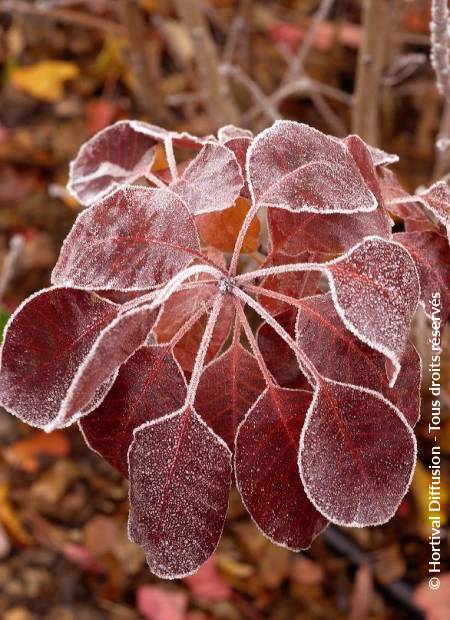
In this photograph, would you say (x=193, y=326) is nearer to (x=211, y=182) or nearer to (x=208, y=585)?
(x=211, y=182)

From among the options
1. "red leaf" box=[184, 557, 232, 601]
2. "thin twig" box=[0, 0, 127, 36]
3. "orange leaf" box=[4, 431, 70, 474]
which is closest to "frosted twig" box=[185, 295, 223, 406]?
"red leaf" box=[184, 557, 232, 601]

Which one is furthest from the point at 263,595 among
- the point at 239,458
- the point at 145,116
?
the point at 145,116

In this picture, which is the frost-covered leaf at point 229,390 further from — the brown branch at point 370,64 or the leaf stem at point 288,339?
the brown branch at point 370,64

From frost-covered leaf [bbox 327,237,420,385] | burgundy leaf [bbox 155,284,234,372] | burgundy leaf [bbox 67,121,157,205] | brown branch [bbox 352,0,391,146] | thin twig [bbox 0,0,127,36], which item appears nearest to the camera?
frost-covered leaf [bbox 327,237,420,385]

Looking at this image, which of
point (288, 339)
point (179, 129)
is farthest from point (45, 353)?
Answer: point (179, 129)

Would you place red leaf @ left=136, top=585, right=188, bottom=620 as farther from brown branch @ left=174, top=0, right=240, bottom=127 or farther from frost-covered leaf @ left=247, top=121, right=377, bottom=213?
frost-covered leaf @ left=247, top=121, right=377, bottom=213

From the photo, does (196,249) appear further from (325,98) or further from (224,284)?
(325,98)
